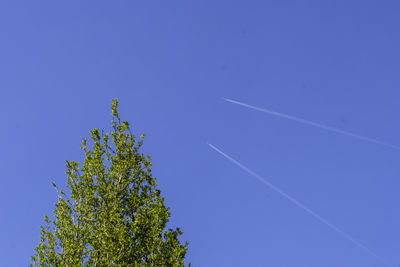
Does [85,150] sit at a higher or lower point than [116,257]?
higher

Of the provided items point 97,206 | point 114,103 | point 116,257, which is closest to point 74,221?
point 97,206

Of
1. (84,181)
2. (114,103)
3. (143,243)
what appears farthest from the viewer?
(114,103)

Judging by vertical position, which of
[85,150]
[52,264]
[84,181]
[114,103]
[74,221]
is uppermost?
[114,103]

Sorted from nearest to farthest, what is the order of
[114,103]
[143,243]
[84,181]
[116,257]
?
[116,257] → [143,243] → [84,181] → [114,103]

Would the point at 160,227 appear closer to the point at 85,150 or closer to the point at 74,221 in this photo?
the point at 74,221

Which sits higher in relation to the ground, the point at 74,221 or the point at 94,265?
the point at 74,221

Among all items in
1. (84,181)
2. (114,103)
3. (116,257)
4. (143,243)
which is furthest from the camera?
(114,103)

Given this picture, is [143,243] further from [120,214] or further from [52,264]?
[52,264]

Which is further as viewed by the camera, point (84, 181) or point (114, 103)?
point (114, 103)

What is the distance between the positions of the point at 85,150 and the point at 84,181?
1.75 m

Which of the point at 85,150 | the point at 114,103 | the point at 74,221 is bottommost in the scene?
the point at 74,221

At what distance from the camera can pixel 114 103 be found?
79.8 feet

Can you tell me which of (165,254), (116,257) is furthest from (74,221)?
(165,254)

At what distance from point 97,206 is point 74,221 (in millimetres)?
1237
